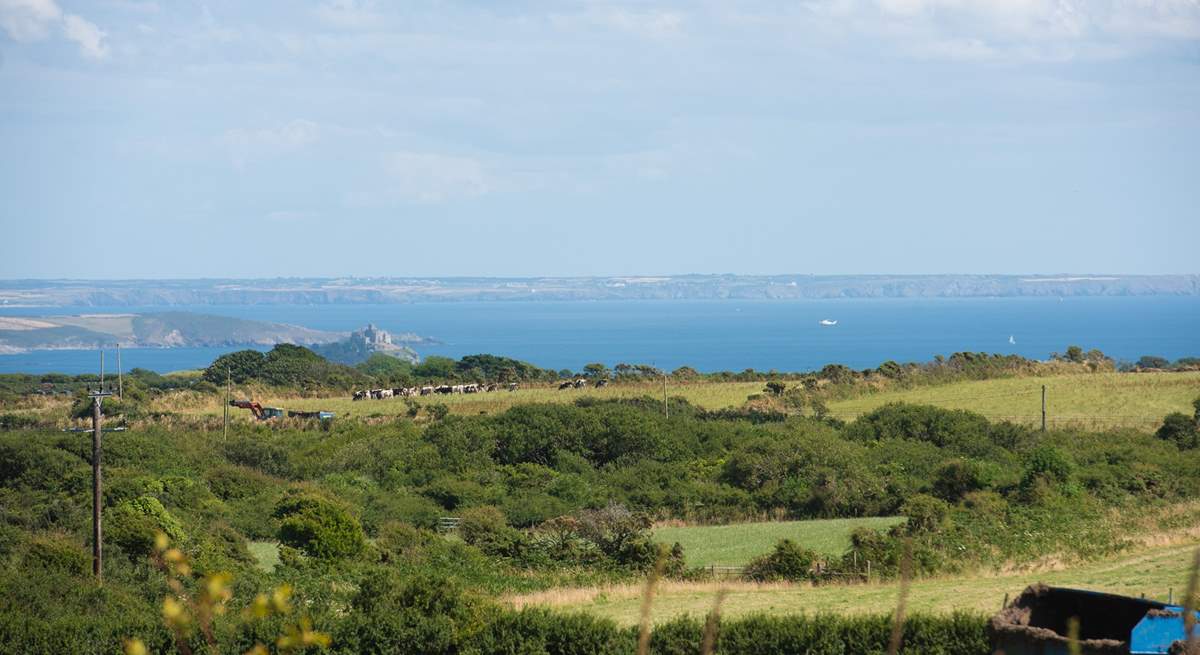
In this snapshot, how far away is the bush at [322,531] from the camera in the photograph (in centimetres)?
2750

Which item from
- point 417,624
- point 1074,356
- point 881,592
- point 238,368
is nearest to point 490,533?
point 881,592

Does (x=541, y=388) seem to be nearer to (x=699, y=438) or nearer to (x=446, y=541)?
(x=699, y=438)

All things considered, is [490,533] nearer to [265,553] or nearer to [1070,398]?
[265,553]

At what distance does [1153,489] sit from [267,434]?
89.9 feet

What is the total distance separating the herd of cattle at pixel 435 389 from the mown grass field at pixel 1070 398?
11911 millimetres

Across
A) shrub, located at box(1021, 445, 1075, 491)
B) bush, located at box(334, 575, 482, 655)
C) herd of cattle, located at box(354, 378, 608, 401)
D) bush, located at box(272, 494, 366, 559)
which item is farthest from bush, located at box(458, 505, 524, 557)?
herd of cattle, located at box(354, 378, 608, 401)

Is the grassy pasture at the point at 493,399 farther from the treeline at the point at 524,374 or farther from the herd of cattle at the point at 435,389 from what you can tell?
the treeline at the point at 524,374

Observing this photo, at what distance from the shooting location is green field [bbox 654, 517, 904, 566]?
27.9 meters

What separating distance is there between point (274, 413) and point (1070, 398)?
29.6m

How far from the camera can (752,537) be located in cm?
3027

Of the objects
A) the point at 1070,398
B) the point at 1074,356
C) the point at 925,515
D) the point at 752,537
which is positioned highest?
the point at 1074,356

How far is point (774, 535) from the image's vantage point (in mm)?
30297

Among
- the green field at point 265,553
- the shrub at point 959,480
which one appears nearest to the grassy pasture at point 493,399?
the shrub at point 959,480

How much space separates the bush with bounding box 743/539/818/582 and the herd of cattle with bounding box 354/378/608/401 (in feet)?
104
